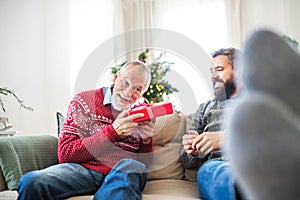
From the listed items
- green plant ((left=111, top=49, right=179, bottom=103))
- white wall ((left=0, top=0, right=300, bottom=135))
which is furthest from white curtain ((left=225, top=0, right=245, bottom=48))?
white wall ((left=0, top=0, right=300, bottom=135))

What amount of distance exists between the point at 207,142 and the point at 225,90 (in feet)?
1.11

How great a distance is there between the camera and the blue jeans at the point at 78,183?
3.67 ft

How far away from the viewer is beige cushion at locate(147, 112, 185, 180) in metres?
1.54

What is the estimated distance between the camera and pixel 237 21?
365 centimetres

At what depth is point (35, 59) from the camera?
2957 millimetres

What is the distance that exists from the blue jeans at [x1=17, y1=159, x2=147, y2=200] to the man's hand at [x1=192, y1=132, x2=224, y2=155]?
0.69 ft

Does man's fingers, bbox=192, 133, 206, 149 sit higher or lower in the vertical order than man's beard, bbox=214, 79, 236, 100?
lower

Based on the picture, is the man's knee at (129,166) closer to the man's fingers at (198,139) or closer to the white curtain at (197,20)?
the man's fingers at (198,139)

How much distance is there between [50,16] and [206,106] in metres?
1.95

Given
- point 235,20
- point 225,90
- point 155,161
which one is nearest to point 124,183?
point 155,161

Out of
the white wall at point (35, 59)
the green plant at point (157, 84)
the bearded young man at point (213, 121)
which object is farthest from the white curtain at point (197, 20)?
the bearded young man at point (213, 121)

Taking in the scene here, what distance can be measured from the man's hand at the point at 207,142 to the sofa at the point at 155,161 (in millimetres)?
166

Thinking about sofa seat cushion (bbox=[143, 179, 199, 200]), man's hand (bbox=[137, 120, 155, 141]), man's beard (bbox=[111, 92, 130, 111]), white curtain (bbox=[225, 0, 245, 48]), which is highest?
white curtain (bbox=[225, 0, 245, 48])

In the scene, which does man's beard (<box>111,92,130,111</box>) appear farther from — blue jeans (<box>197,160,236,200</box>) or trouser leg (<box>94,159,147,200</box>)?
blue jeans (<box>197,160,236,200</box>)
